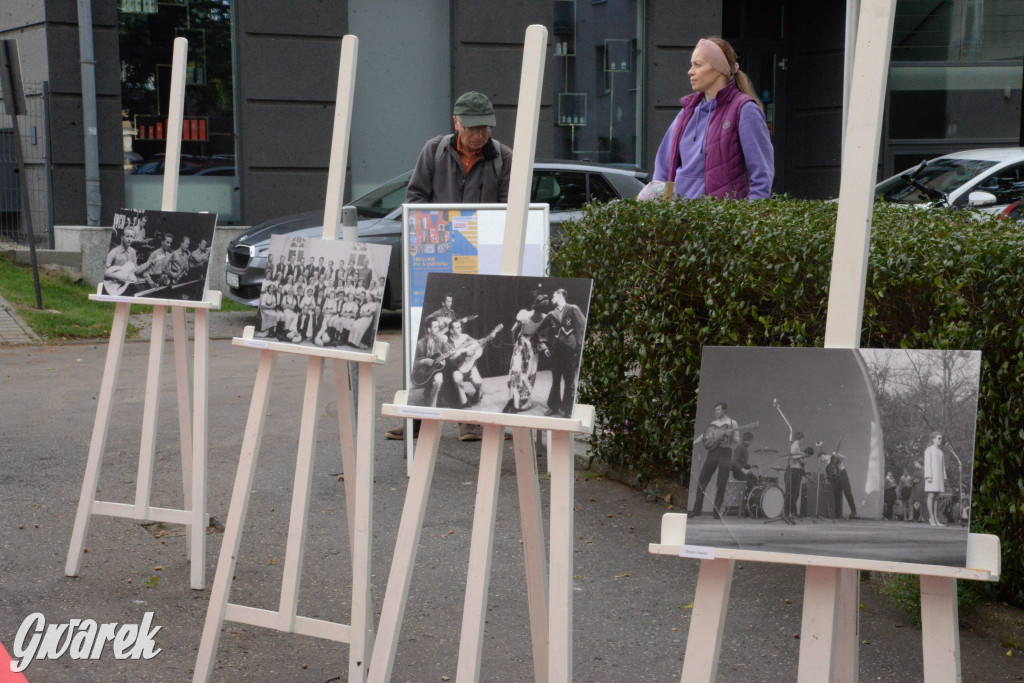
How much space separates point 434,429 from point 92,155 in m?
12.3

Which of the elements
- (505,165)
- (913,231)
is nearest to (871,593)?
(913,231)

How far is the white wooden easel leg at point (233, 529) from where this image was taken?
3.56 metres

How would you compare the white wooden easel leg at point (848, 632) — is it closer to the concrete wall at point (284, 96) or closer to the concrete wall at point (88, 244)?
the concrete wall at point (88, 244)

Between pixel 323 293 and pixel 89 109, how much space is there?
37.5 feet

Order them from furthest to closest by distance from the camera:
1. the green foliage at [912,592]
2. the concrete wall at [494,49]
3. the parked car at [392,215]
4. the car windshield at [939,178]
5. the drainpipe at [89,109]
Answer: the concrete wall at [494,49] → the drainpipe at [89,109] → the car windshield at [939,178] → the parked car at [392,215] → the green foliage at [912,592]

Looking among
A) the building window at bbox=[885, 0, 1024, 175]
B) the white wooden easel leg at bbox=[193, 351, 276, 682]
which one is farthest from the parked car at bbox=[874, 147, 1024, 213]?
the white wooden easel leg at bbox=[193, 351, 276, 682]

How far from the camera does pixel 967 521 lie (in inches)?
87.7

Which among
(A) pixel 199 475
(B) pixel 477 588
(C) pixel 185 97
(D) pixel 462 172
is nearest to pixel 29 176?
(C) pixel 185 97

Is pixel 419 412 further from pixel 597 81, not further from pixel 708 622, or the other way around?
pixel 597 81

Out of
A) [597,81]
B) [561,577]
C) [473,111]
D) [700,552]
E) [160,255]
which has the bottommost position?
[561,577]

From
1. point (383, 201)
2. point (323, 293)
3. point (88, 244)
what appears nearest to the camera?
point (323, 293)

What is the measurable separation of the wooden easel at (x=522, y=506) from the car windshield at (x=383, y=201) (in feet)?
30.4

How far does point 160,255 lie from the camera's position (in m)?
4.76

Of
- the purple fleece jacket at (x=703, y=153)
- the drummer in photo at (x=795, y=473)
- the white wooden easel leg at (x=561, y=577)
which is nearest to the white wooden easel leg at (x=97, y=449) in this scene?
the white wooden easel leg at (x=561, y=577)
